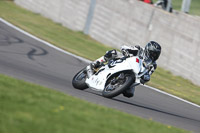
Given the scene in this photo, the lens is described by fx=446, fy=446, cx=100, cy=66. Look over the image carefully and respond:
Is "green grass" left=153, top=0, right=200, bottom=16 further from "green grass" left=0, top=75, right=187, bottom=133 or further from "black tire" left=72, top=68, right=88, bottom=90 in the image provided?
"green grass" left=0, top=75, right=187, bottom=133

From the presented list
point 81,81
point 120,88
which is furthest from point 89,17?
point 120,88

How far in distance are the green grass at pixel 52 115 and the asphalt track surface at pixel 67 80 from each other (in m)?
1.45

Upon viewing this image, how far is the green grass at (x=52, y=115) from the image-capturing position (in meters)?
5.43

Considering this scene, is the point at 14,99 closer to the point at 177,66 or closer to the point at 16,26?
the point at 177,66

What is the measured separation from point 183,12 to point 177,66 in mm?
2100

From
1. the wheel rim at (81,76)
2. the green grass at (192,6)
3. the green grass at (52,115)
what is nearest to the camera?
the green grass at (52,115)

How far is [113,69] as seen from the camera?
30.1 ft

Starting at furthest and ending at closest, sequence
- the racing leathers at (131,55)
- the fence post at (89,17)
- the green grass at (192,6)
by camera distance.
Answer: the green grass at (192,6) → the fence post at (89,17) → the racing leathers at (131,55)

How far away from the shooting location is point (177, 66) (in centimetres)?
1620

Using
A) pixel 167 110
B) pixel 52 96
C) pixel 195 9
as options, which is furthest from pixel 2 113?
pixel 195 9

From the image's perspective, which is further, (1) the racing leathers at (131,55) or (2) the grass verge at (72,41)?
(2) the grass verge at (72,41)

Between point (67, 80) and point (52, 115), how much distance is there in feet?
16.4

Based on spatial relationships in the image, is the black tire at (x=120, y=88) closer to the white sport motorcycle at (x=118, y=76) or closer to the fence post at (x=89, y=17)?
the white sport motorcycle at (x=118, y=76)

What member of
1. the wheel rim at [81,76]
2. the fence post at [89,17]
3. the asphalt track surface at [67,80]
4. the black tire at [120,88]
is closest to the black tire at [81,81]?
the wheel rim at [81,76]
